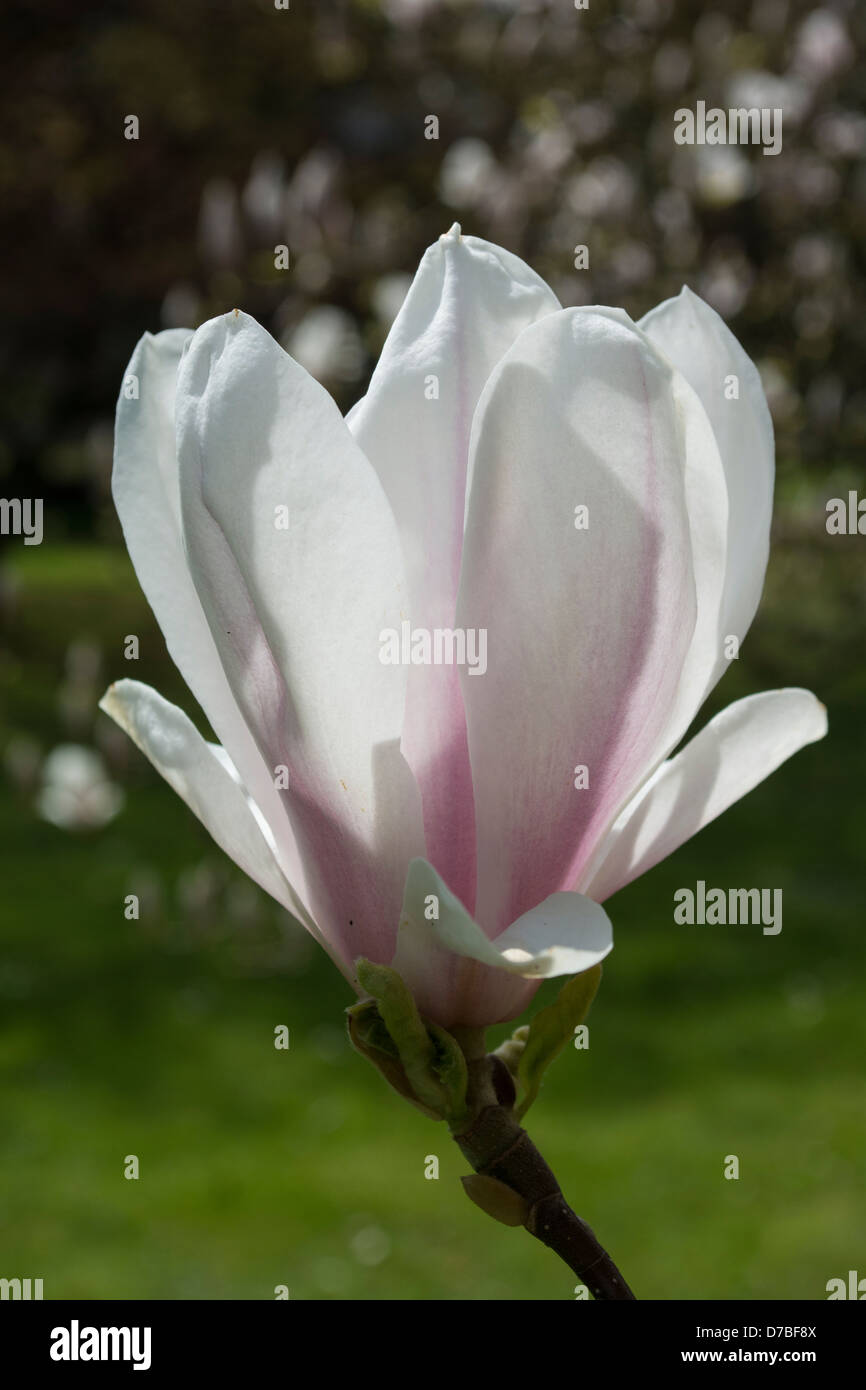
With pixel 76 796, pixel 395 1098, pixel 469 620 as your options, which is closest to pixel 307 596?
pixel 469 620

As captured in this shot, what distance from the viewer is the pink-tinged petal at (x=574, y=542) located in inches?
17.4

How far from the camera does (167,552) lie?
20.0 inches

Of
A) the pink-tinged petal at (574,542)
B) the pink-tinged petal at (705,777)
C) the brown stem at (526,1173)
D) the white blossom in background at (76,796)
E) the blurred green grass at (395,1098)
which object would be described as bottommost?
the brown stem at (526,1173)

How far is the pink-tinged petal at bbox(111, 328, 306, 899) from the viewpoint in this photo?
0.49 m

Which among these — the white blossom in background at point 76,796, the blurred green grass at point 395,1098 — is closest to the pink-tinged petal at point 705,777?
the blurred green grass at point 395,1098

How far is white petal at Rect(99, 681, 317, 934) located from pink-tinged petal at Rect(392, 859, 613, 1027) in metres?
0.05

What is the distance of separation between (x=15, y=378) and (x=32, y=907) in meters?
4.67

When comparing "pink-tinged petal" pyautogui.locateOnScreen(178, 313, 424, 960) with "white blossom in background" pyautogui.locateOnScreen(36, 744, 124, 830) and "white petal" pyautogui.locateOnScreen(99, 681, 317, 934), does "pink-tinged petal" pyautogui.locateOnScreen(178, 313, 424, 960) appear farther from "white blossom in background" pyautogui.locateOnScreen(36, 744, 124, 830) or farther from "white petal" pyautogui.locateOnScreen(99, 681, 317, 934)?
"white blossom in background" pyautogui.locateOnScreen(36, 744, 124, 830)

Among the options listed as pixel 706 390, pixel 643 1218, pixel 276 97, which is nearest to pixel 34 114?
pixel 276 97

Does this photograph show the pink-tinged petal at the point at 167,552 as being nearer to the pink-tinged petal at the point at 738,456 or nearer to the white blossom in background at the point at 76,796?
the pink-tinged petal at the point at 738,456

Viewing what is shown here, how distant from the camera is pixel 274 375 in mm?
434

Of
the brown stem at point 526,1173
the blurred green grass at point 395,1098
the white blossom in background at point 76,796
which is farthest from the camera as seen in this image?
the white blossom in background at point 76,796

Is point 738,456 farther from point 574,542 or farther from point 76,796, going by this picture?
point 76,796
